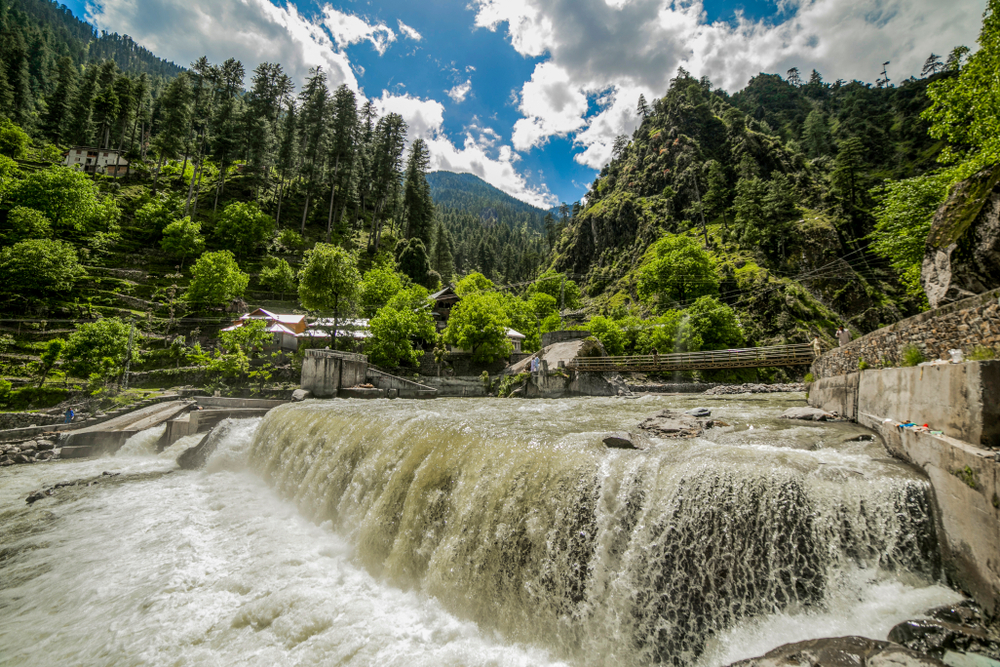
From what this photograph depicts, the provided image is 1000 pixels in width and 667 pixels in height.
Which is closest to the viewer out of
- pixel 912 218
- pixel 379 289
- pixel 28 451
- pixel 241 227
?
pixel 28 451

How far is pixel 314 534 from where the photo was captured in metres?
8.91

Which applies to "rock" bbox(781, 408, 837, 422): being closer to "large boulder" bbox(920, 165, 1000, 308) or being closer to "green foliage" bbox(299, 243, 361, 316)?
"large boulder" bbox(920, 165, 1000, 308)

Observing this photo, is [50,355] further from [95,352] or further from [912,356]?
[912,356]

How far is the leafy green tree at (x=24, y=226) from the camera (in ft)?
123

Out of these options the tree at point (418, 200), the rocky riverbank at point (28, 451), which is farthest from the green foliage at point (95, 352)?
the tree at point (418, 200)

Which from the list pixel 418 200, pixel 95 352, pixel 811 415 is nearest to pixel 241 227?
pixel 418 200

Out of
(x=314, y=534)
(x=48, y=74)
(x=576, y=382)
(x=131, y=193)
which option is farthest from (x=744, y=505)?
(x=48, y=74)

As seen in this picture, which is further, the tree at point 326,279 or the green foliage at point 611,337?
the green foliage at point 611,337

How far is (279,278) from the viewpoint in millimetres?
47875

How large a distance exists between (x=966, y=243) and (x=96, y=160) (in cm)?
9781

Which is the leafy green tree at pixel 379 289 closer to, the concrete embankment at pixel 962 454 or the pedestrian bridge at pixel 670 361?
the pedestrian bridge at pixel 670 361

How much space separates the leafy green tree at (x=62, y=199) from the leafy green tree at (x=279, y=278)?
61.4 feet

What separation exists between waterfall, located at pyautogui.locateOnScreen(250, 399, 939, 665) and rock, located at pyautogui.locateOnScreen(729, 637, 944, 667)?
57 centimetres

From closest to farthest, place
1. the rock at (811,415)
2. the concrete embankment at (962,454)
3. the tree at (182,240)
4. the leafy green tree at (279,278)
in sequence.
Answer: the concrete embankment at (962,454) → the rock at (811,415) → the tree at (182,240) → the leafy green tree at (279,278)
